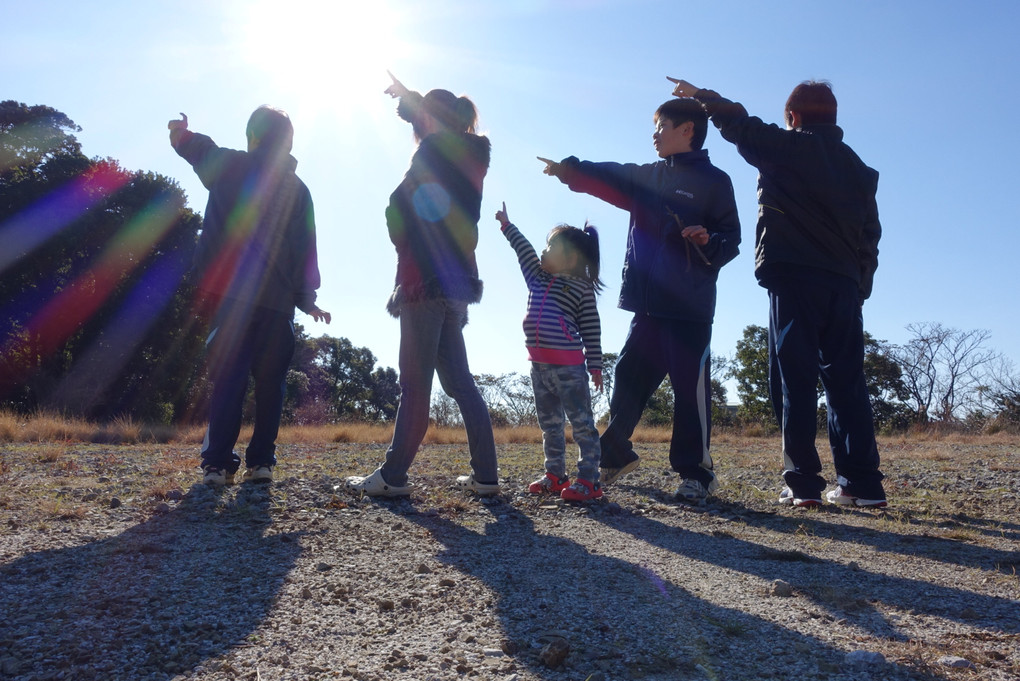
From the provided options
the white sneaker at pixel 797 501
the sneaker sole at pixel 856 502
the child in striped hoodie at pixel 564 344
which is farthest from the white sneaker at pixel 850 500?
the child in striped hoodie at pixel 564 344

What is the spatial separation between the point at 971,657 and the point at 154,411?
66.8 feet

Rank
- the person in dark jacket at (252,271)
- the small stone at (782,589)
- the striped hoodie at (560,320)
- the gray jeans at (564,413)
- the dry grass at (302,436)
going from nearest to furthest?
1. the small stone at (782,589)
2. the gray jeans at (564,413)
3. the striped hoodie at (560,320)
4. the person in dark jacket at (252,271)
5. the dry grass at (302,436)

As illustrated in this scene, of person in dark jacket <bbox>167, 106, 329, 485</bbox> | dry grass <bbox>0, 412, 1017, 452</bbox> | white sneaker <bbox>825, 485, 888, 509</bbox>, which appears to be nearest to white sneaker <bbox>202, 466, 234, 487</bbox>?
person in dark jacket <bbox>167, 106, 329, 485</bbox>

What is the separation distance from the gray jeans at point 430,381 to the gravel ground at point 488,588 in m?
0.23

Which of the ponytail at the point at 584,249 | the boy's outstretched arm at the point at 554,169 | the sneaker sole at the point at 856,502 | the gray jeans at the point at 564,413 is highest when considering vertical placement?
the boy's outstretched arm at the point at 554,169

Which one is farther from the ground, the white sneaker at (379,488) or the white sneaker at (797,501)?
the white sneaker at (797,501)

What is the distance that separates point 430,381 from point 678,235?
1.60 meters

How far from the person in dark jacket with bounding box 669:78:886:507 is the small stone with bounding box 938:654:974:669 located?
2.27 meters

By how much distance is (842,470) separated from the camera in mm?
4012

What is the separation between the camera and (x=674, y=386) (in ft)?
13.7

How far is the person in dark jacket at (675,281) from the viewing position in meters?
4.11

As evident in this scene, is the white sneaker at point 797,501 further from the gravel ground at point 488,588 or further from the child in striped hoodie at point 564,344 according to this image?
the child in striped hoodie at point 564,344

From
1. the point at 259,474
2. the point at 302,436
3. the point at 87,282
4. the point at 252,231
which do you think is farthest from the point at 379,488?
the point at 87,282

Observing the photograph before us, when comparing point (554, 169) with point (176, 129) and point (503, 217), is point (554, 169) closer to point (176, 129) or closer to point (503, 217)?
point (503, 217)
